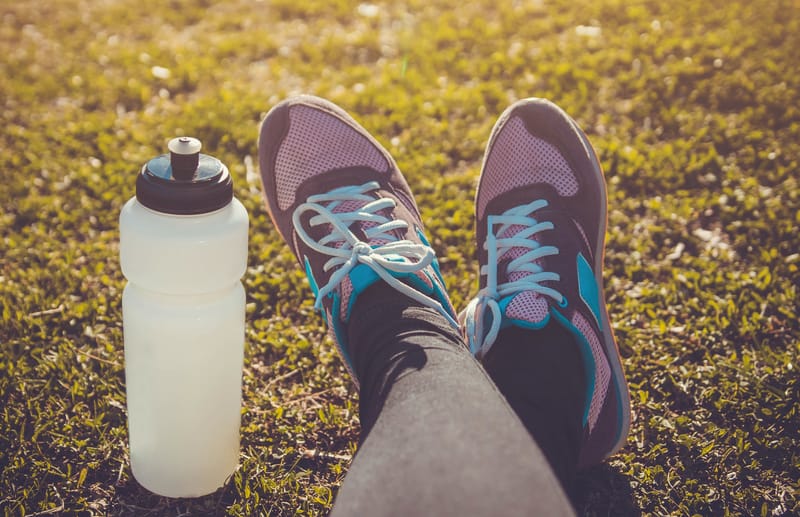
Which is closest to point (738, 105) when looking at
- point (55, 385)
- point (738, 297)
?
point (738, 297)

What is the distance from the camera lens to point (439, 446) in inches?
52.2

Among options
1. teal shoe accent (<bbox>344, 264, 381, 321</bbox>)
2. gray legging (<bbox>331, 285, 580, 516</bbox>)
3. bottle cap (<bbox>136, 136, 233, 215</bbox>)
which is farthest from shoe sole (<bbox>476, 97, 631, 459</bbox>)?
bottle cap (<bbox>136, 136, 233, 215</bbox>)

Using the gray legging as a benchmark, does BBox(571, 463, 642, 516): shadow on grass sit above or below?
below

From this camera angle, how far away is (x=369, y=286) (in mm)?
2049

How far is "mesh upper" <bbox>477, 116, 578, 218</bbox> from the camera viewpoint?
2436 millimetres

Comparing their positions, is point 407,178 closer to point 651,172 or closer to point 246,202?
point 246,202

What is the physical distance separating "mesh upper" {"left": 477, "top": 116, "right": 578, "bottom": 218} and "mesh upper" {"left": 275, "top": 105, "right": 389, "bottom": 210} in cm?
34

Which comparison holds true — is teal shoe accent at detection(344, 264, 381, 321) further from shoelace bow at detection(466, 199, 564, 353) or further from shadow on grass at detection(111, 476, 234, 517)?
shadow on grass at detection(111, 476, 234, 517)

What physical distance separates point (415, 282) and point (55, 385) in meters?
1.06

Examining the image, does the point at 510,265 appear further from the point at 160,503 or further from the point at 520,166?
the point at 160,503

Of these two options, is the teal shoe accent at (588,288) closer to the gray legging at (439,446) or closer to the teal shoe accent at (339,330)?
the gray legging at (439,446)

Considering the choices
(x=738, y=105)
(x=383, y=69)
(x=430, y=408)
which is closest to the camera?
(x=430, y=408)

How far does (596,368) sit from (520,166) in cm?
74

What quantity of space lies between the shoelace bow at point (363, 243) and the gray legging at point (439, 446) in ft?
0.83
